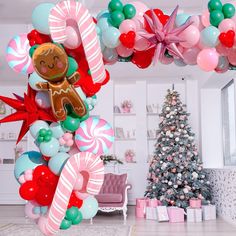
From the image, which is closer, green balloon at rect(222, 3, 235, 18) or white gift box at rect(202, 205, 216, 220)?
green balloon at rect(222, 3, 235, 18)

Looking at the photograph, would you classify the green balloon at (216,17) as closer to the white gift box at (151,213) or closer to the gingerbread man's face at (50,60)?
the gingerbread man's face at (50,60)

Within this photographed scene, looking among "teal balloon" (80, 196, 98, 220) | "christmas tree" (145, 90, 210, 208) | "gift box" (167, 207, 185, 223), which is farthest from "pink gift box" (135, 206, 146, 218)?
"teal balloon" (80, 196, 98, 220)

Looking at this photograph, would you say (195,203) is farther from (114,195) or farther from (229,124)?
(229,124)

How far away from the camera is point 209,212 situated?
728 cm

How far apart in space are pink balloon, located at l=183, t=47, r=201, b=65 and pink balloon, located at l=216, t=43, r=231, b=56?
0.50 feet

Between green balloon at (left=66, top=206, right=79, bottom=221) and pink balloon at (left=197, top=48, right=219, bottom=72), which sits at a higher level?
pink balloon at (left=197, top=48, right=219, bottom=72)

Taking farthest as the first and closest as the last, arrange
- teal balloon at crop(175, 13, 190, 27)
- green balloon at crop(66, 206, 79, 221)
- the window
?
1. the window
2. teal balloon at crop(175, 13, 190, 27)
3. green balloon at crop(66, 206, 79, 221)

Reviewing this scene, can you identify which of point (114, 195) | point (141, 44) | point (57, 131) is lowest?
point (114, 195)

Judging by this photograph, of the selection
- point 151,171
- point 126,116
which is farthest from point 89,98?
point 126,116

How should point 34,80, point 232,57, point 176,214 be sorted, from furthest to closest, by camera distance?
point 176,214 < point 232,57 < point 34,80

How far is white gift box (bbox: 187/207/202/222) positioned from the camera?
23.4ft

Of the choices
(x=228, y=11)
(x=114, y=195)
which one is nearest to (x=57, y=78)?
(x=228, y=11)

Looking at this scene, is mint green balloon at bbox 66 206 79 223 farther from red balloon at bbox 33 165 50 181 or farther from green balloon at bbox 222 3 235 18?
green balloon at bbox 222 3 235 18

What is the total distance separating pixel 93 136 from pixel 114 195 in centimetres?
472
